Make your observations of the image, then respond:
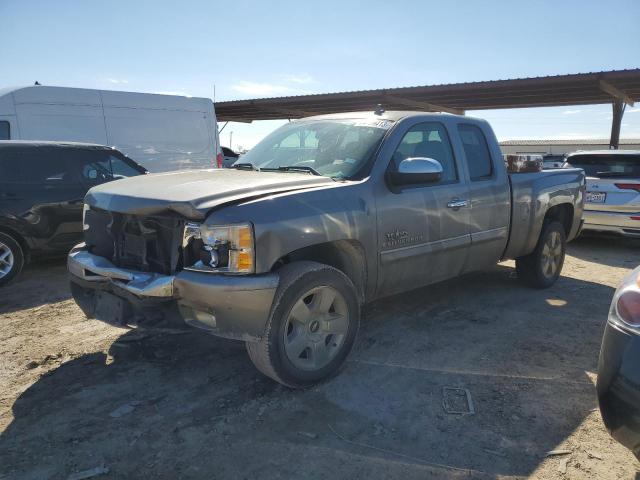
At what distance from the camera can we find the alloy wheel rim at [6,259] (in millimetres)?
5531

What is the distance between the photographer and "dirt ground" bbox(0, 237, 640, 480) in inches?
96.4

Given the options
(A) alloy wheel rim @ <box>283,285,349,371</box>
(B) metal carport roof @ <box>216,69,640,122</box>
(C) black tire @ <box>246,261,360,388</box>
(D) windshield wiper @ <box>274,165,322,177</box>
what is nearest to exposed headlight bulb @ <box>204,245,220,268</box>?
(C) black tire @ <box>246,261,360,388</box>

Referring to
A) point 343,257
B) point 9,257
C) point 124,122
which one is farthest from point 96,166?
point 343,257

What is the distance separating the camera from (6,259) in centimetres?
556

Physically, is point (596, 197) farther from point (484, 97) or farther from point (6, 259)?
point (484, 97)

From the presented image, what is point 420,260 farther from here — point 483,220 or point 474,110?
point 474,110

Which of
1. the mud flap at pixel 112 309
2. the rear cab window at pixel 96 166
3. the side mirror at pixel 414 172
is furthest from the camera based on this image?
the rear cab window at pixel 96 166

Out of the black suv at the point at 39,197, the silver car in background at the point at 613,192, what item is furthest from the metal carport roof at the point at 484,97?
the black suv at the point at 39,197

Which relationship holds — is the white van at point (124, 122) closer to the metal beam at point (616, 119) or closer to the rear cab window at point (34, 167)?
the rear cab window at point (34, 167)

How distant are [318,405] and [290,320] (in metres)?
0.55

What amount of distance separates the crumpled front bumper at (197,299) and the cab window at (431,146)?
1720mm

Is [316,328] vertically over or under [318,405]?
over

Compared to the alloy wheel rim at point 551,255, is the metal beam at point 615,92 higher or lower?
higher

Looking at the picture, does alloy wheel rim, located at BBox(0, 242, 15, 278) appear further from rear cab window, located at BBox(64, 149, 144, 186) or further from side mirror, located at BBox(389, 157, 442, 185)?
side mirror, located at BBox(389, 157, 442, 185)
